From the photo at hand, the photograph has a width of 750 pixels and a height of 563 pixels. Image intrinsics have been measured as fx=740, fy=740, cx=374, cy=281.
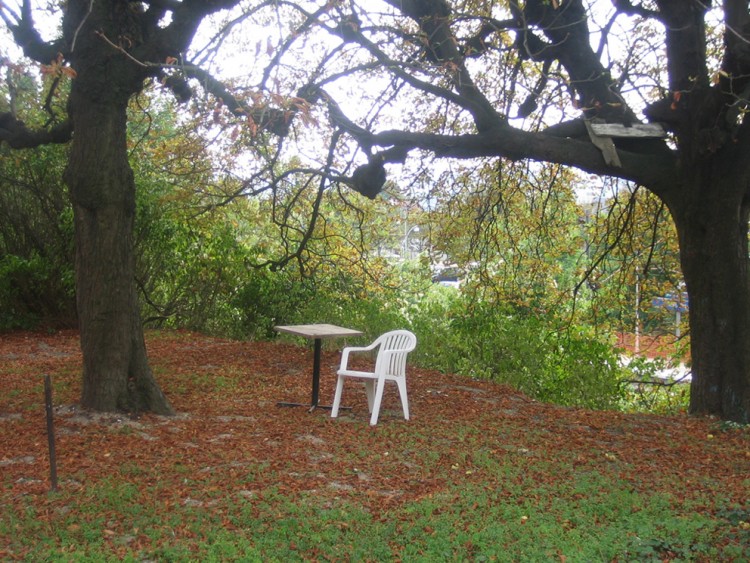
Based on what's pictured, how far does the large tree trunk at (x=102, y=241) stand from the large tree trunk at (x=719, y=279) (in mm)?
4886

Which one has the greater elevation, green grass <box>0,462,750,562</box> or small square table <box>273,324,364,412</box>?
small square table <box>273,324,364,412</box>

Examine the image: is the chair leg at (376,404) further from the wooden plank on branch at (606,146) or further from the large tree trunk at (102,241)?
the wooden plank on branch at (606,146)

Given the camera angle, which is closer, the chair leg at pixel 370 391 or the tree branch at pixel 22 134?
the chair leg at pixel 370 391

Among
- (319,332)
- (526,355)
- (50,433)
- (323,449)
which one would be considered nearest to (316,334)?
(319,332)

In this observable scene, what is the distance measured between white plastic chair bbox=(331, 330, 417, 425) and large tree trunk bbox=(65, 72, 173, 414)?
1.76 metres

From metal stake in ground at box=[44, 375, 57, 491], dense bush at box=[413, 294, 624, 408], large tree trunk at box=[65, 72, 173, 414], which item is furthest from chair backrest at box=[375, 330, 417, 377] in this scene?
dense bush at box=[413, 294, 624, 408]

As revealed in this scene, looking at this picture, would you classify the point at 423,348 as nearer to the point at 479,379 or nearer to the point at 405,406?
the point at 479,379

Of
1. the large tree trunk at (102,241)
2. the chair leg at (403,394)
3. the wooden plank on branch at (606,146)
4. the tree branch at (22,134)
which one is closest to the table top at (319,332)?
the chair leg at (403,394)

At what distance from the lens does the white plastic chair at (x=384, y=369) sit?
6.14m

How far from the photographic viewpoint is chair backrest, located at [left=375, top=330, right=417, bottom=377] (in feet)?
20.1

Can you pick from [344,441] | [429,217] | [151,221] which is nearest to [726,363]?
[344,441]

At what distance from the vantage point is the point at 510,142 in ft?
21.9

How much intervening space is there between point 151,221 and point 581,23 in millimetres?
6963

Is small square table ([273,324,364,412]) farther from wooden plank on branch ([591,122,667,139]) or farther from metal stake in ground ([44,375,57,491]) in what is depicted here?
wooden plank on branch ([591,122,667,139])
